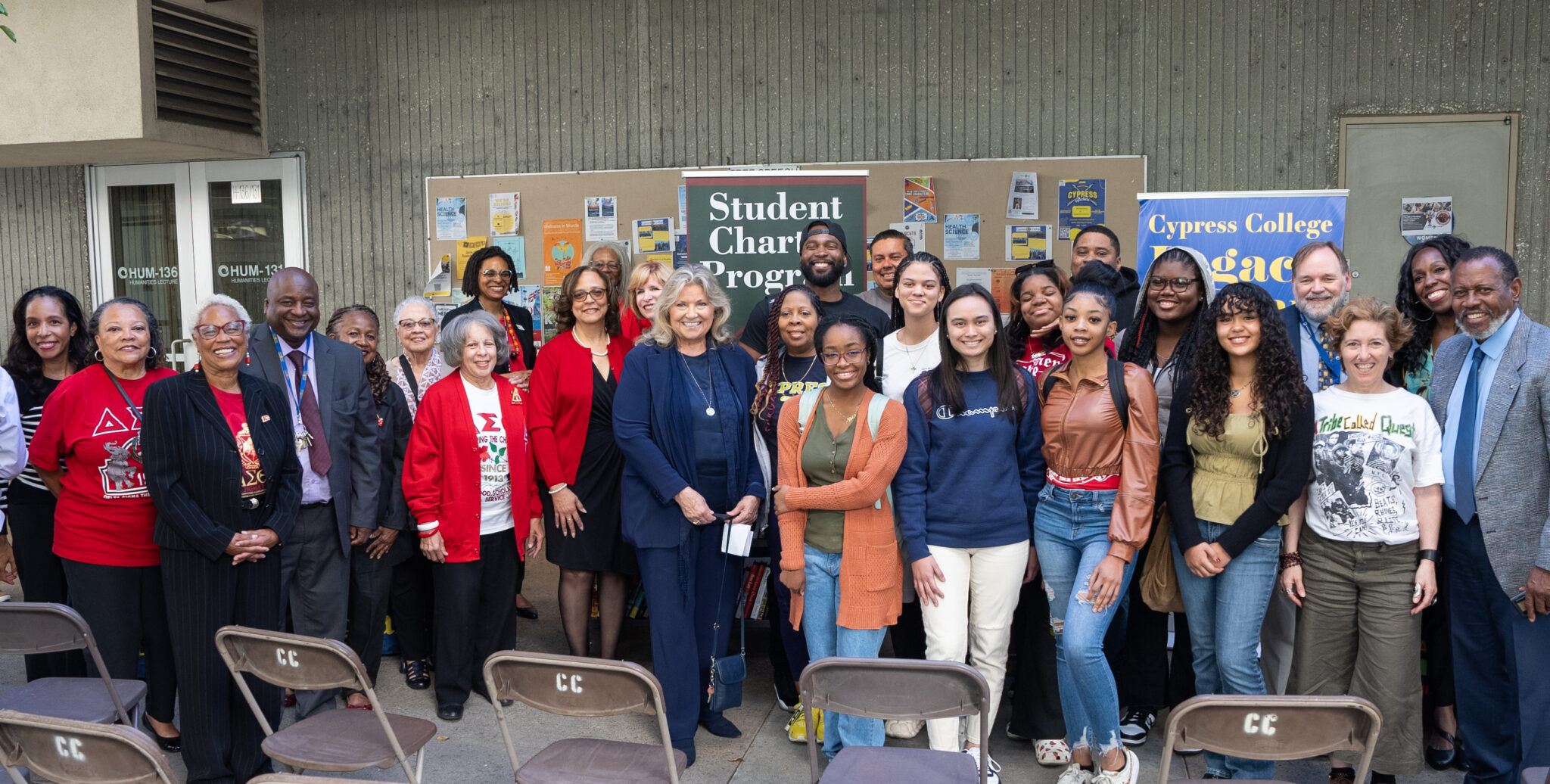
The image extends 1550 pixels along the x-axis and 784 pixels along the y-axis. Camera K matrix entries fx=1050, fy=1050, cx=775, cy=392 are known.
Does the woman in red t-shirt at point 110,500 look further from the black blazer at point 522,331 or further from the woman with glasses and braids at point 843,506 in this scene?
the woman with glasses and braids at point 843,506

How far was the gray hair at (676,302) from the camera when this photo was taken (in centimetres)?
373

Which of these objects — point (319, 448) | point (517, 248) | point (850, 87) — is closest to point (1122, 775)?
point (319, 448)

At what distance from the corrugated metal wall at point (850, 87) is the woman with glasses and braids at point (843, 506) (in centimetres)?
374

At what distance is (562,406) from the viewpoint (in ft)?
13.8

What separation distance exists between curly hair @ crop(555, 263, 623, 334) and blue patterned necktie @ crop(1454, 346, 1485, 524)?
9.84ft

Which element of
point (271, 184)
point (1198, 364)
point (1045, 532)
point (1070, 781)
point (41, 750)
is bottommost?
point (1070, 781)

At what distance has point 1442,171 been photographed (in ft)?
20.2

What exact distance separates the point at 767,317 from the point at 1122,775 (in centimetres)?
208

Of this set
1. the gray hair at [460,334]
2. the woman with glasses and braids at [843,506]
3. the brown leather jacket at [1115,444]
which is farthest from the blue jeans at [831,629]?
the gray hair at [460,334]

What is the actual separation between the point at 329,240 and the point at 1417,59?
724 centimetres

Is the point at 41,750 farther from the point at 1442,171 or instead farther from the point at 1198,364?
the point at 1442,171

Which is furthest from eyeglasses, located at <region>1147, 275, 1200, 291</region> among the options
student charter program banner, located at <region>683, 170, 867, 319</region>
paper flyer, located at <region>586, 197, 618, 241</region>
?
paper flyer, located at <region>586, 197, 618, 241</region>

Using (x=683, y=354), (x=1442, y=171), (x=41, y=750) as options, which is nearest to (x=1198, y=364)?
(x=683, y=354)

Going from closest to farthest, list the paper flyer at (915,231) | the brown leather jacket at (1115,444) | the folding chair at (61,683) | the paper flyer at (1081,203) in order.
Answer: the folding chair at (61,683), the brown leather jacket at (1115,444), the paper flyer at (1081,203), the paper flyer at (915,231)
